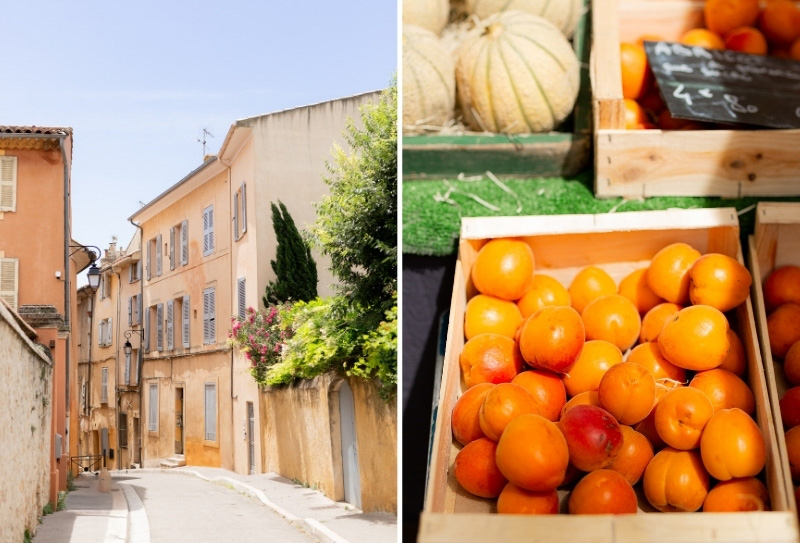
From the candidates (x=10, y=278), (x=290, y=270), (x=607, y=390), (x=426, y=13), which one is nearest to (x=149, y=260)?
(x=10, y=278)

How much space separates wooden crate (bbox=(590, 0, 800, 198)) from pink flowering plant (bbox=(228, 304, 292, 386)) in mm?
4671

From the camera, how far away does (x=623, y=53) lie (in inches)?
66.2

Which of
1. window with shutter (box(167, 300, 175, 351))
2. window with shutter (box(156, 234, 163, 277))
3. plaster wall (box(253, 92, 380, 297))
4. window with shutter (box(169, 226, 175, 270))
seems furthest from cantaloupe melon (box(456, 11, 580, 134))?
window with shutter (box(156, 234, 163, 277))

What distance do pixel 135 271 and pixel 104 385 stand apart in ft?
3.80

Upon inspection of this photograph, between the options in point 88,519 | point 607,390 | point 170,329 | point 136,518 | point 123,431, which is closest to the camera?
point 607,390

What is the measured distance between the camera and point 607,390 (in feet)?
4.42

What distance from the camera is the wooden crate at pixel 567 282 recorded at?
106 centimetres

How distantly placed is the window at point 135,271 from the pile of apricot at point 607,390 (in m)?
6.37

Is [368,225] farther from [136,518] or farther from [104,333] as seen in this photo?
[104,333]

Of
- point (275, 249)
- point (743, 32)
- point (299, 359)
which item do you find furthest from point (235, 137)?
point (743, 32)

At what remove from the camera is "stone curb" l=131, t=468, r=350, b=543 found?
569 cm

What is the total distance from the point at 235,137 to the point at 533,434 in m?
5.78

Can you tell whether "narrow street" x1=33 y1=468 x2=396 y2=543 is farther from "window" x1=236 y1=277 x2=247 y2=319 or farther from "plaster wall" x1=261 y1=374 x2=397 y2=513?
"window" x1=236 y1=277 x2=247 y2=319

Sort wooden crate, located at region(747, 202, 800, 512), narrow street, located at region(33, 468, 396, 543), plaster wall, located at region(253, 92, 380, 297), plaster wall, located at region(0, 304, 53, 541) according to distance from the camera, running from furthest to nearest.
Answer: plaster wall, located at region(253, 92, 380, 297)
narrow street, located at region(33, 468, 396, 543)
plaster wall, located at region(0, 304, 53, 541)
wooden crate, located at region(747, 202, 800, 512)
